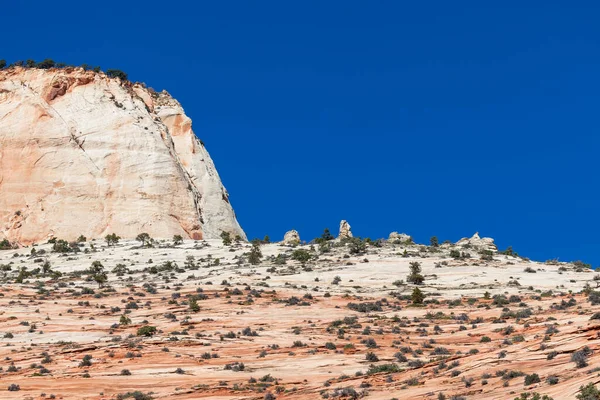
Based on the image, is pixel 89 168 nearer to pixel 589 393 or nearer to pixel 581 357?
pixel 581 357

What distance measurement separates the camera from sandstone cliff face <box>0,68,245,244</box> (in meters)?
93.9

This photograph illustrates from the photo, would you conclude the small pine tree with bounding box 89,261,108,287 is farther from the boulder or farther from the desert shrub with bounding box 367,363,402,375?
the desert shrub with bounding box 367,363,402,375

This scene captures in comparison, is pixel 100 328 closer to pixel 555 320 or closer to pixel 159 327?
pixel 159 327

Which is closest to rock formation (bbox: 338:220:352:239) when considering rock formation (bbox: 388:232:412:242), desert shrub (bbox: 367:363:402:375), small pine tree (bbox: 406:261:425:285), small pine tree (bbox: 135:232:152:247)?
rock formation (bbox: 388:232:412:242)

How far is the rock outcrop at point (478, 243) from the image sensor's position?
3024 inches

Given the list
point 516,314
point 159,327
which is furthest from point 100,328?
point 516,314

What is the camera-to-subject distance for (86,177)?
9694 cm

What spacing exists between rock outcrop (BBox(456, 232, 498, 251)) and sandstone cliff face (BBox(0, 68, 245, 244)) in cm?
3126

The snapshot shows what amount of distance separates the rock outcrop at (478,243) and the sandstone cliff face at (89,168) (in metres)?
31.3

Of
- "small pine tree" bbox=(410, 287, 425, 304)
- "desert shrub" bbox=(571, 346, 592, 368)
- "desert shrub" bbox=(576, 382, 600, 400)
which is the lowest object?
"desert shrub" bbox=(576, 382, 600, 400)

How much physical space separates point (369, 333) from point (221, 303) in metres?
11.4

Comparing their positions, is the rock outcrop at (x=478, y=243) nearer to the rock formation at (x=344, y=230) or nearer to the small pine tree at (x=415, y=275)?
the rock formation at (x=344, y=230)

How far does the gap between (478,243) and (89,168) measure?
44.0 metres

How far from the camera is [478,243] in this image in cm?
7775
